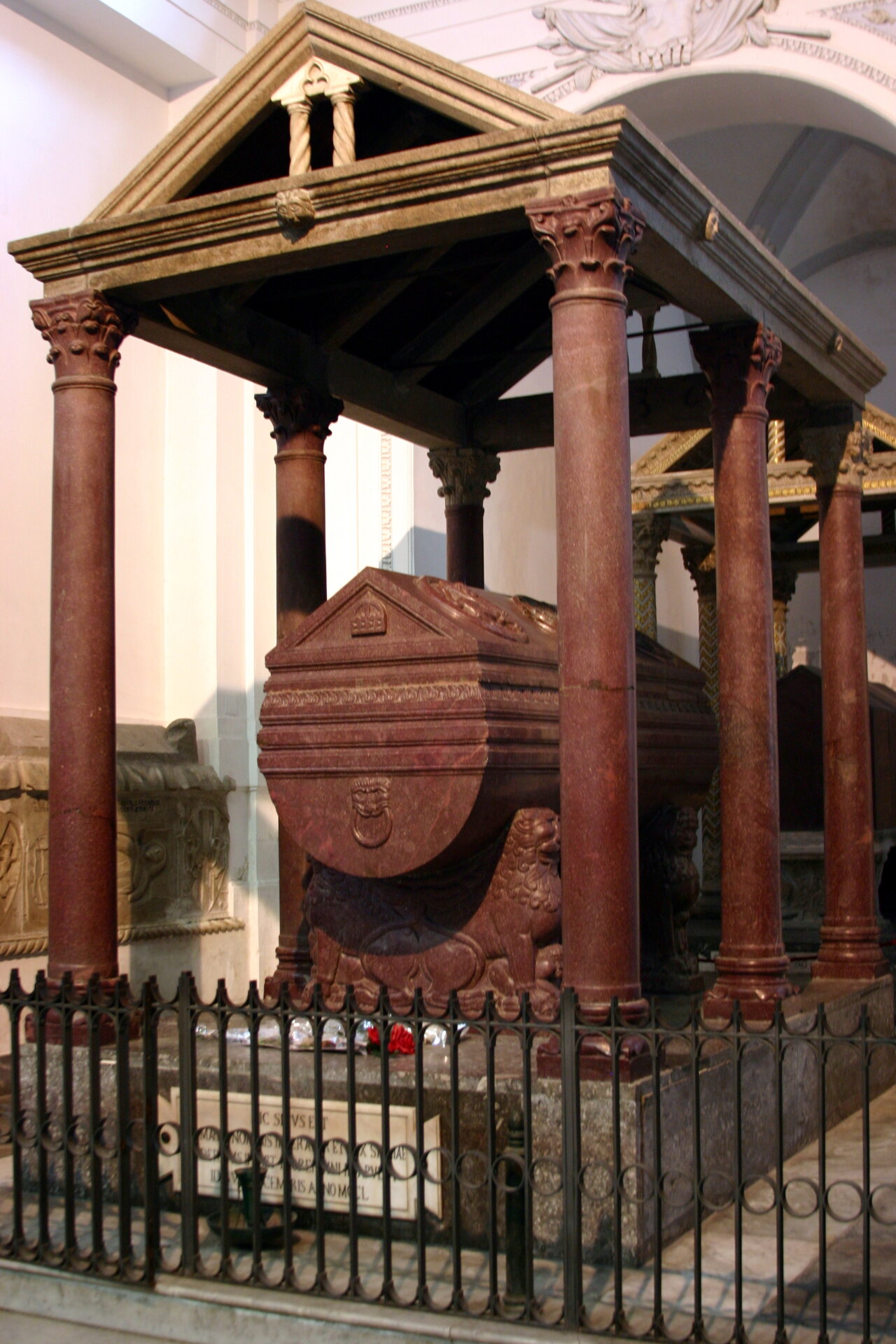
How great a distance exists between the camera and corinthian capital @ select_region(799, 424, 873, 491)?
21.8ft

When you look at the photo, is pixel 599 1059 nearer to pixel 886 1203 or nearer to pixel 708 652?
pixel 886 1203

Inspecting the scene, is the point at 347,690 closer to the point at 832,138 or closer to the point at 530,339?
the point at 530,339

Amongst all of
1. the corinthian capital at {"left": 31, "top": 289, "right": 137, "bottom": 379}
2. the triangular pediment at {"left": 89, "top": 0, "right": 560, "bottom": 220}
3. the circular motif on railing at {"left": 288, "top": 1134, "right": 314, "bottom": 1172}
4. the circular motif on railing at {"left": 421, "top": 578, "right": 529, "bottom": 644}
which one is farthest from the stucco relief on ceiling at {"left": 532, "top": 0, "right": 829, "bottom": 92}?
the circular motif on railing at {"left": 288, "top": 1134, "right": 314, "bottom": 1172}

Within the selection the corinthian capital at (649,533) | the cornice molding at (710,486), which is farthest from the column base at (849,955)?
the corinthian capital at (649,533)

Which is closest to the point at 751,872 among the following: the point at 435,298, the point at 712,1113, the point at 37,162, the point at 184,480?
the point at 712,1113

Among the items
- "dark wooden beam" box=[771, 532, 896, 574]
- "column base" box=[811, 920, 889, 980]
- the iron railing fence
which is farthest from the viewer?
"dark wooden beam" box=[771, 532, 896, 574]

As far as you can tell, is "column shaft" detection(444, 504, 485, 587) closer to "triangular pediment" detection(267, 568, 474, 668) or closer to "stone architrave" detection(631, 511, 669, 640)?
"triangular pediment" detection(267, 568, 474, 668)

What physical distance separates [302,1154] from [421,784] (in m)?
1.19

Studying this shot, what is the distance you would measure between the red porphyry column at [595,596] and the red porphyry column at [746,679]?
1.10 meters

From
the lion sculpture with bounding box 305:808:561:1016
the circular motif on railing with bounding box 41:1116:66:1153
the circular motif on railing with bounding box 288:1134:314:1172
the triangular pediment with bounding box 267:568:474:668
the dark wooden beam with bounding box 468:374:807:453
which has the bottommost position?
the circular motif on railing with bounding box 288:1134:314:1172

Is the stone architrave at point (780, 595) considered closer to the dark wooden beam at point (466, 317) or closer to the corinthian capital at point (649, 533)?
the corinthian capital at point (649, 533)

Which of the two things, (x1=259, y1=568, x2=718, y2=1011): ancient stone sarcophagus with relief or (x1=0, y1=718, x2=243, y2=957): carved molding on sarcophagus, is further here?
(x1=0, y1=718, x2=243, y2=957): carved molding on sarcophagus

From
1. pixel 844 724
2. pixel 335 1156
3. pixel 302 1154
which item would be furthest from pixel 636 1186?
pixel 844 724

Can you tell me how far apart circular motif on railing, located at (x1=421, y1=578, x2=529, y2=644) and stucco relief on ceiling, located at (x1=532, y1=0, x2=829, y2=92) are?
5318mm
